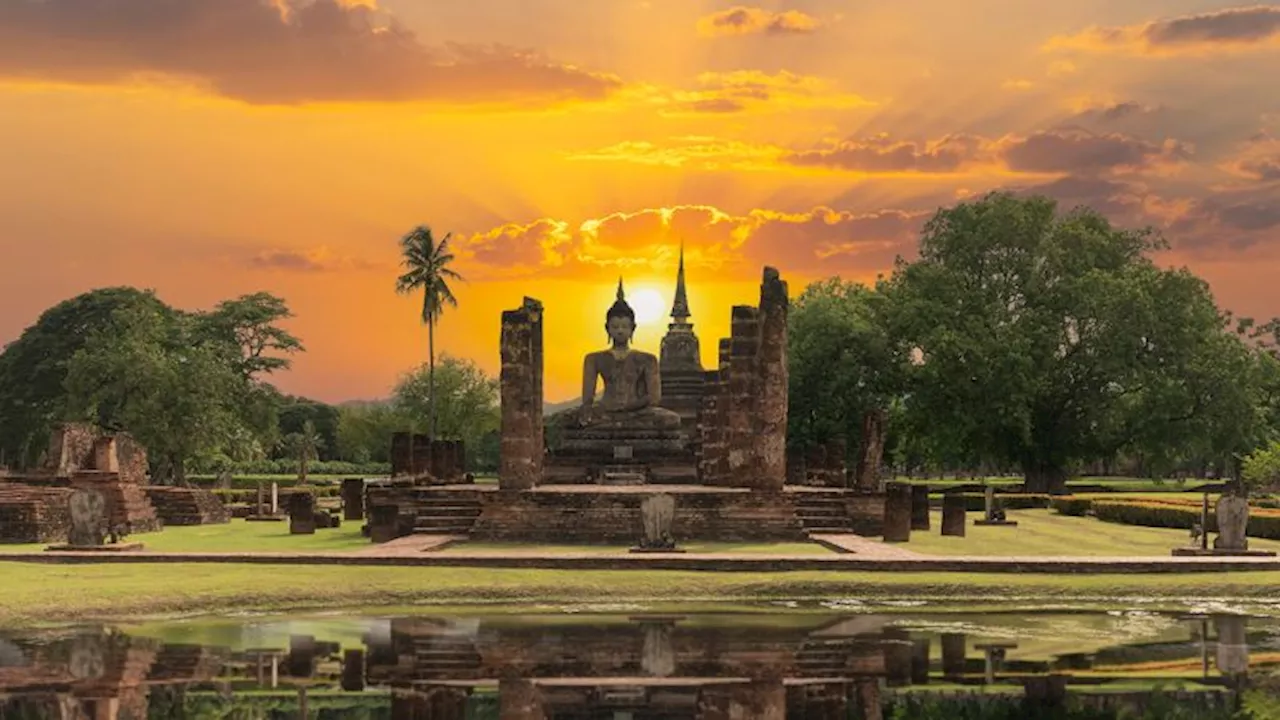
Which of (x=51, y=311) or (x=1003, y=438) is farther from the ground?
(x=51, y=311)

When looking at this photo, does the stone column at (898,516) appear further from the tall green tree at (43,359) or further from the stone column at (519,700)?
the tall green tree at (43,359)

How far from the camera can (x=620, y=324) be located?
1829 inches

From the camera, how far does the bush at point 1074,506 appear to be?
50.3m

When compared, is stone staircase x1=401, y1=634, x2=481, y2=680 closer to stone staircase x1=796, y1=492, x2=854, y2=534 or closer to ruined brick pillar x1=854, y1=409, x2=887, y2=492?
stone staircase x1=796, y1=492, x2=854, y2=534

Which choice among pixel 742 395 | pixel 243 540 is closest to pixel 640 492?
pixel 742 395

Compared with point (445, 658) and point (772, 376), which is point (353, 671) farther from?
point (772, 376)

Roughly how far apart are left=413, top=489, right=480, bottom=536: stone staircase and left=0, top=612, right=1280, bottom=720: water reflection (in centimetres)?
1179

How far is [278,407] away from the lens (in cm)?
8231

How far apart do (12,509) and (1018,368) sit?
3685 centimetres

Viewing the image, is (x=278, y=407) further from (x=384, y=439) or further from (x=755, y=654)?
(x=755, y=654)

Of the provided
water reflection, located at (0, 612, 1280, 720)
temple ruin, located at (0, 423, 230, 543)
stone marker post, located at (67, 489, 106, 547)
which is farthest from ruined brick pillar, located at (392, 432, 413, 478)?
water reflection, located at (0, 612, 1280, 720)

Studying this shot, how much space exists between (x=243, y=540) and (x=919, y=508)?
607 inches

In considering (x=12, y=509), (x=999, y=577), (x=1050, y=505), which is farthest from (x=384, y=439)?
(x=999, y=577)

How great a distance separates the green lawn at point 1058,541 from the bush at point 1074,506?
5322mm
